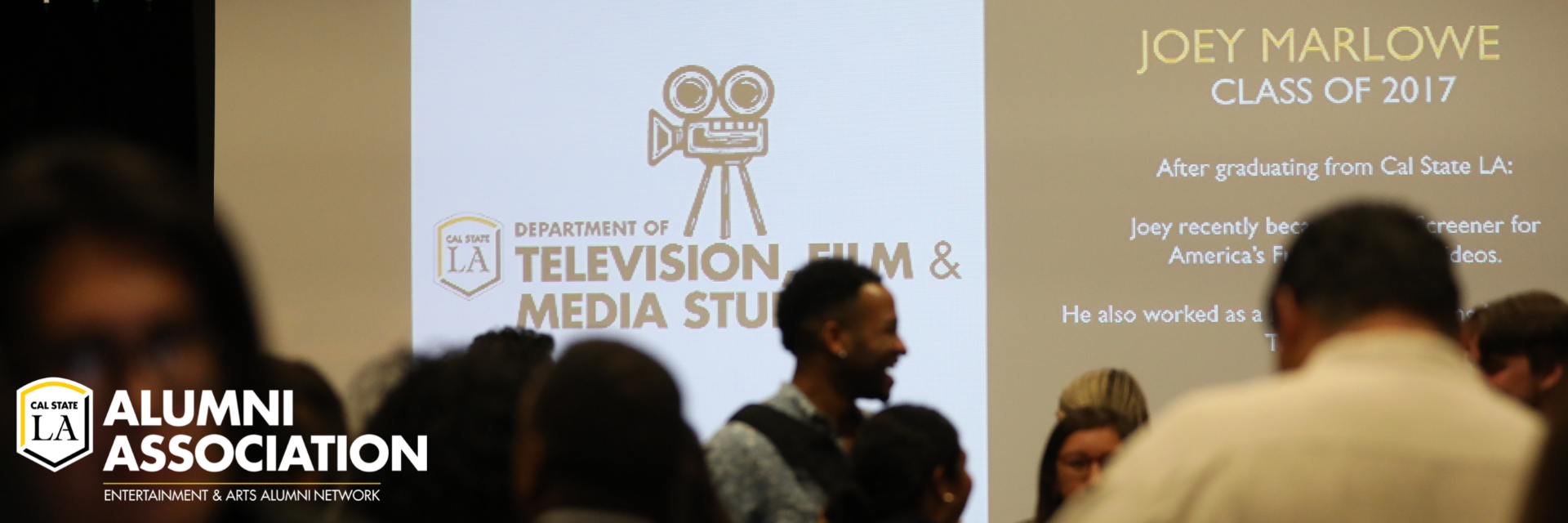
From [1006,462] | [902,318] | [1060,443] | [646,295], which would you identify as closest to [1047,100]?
[902,318]

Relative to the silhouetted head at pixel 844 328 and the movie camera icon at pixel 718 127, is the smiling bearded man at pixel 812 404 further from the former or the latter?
the movie camera icon at pixel 718 127

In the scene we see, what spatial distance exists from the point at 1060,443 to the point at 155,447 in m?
2.30

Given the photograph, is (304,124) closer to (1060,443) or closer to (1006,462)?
(1006,462)

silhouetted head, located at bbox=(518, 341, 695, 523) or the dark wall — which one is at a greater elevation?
the dark wall

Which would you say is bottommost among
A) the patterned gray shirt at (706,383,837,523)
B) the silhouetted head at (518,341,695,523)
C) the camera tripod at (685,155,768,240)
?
the patterned gray shirt at (706,383,837,523)

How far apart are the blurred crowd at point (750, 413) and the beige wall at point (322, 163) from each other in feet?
8.57

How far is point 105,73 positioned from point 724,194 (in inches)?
104

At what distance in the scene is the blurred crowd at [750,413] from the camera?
2.12 ft

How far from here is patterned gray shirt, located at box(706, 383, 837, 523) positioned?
94.8 inches

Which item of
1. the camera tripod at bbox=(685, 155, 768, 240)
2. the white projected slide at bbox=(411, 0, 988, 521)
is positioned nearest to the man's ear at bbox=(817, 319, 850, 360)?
the white projected slide at bbox=(411, 0, 988, 521)

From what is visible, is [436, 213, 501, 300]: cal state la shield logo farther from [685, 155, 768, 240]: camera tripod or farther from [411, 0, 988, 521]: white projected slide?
[685, 155, 768, 240]: camera tripod

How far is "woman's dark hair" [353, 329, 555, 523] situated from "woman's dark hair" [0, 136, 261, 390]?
891 millimetres

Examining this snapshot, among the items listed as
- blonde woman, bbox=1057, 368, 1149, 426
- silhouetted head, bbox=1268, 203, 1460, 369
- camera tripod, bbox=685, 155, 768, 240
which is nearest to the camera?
silhouetted head, bbox=1268, 203, 1460, 369

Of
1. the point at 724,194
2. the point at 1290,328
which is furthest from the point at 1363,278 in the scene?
the point at 724,194
